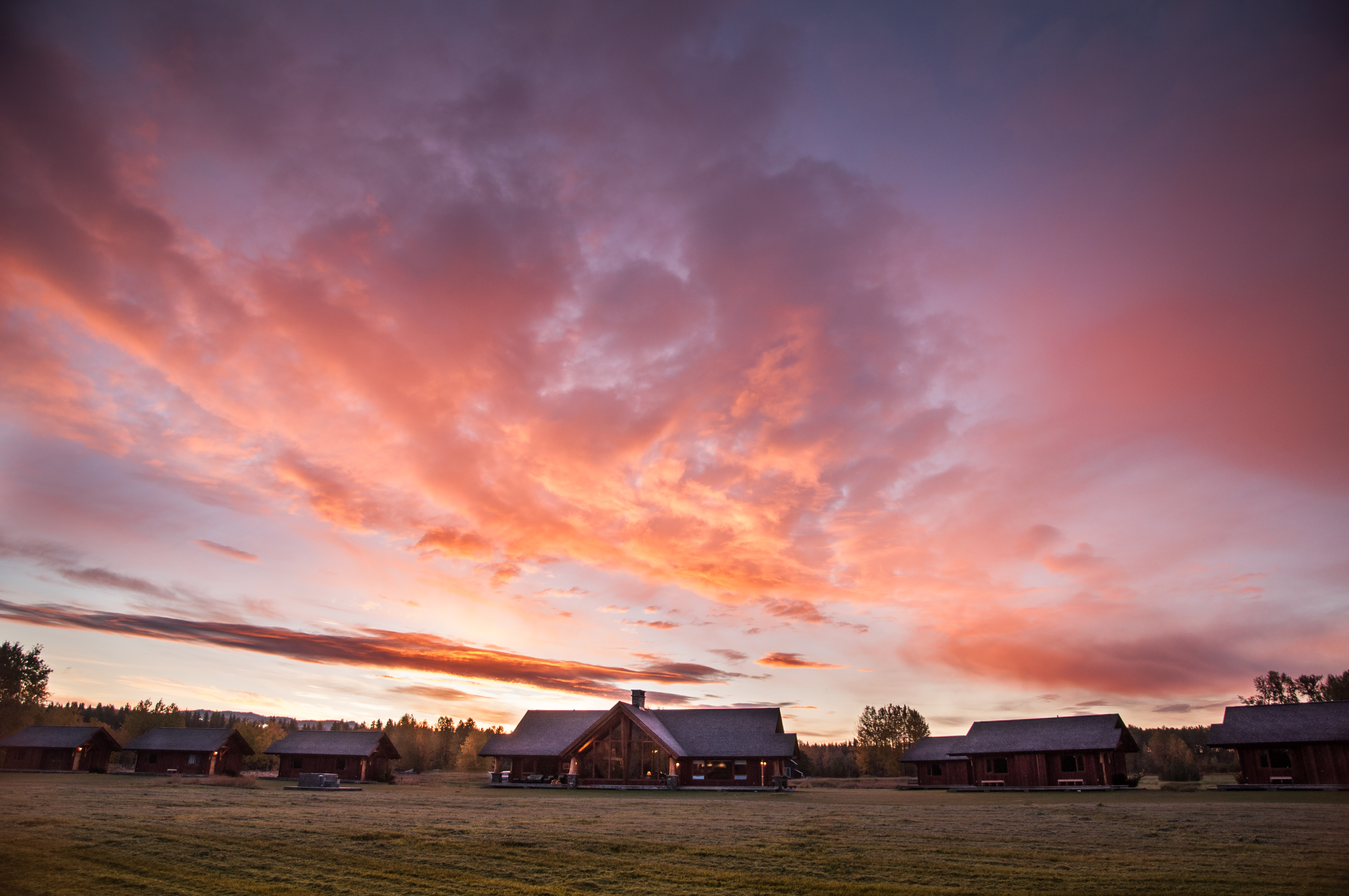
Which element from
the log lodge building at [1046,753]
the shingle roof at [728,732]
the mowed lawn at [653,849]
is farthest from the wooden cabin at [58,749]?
the log lodge building at [1046,753]

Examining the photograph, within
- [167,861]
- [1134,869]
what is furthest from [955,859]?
[167,861]

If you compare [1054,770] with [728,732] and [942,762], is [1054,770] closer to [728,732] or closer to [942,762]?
[942,762]

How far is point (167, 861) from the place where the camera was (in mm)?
14156

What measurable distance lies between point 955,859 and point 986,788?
165 ft

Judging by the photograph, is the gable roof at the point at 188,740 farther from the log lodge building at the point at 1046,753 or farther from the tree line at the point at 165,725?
the log lodge building at the point at 1046,753

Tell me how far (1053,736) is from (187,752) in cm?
8368

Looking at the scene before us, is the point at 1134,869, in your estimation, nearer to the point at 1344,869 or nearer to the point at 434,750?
the point at 1344,869

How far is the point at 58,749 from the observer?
73.9 m

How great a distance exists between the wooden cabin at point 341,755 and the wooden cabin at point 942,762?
50.6 metres

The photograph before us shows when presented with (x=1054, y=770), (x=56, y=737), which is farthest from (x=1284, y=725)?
(x=56, y=737)

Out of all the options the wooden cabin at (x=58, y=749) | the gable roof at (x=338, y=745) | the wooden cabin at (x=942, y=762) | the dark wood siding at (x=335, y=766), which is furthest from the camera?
the wooden cabin at (x=58, y=749)

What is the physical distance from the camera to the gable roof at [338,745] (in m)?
67.7

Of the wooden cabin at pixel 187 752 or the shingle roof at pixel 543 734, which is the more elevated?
the shingle roof at pixel 543 734

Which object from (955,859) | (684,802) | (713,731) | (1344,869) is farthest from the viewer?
(713,731)
